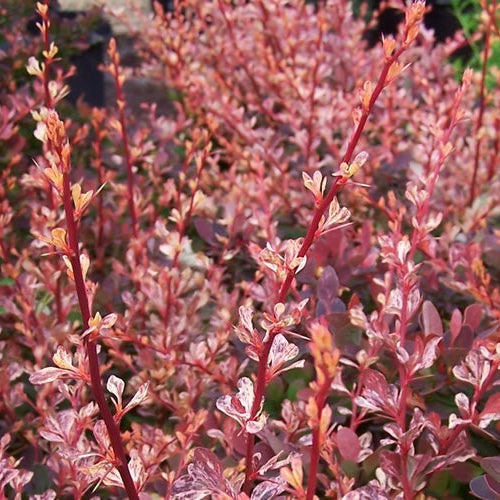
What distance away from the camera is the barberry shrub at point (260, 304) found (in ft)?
2.38

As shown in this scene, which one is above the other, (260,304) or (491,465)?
(491,465)

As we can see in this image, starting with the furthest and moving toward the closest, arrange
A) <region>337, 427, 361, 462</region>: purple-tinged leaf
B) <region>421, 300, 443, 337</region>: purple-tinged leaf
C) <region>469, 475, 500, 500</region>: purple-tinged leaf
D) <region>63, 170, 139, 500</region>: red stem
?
<region>421, 300, 443, 337</region>: purple-tinged leaf → <region>337, 427, 361, 462</region>: purple-tinged leaf → <region>469, 475, 500, 500</region>: purple-tinged leaf → <region>63, 170, 139, 500</region>: red stem

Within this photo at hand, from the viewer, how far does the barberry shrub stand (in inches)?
28.5

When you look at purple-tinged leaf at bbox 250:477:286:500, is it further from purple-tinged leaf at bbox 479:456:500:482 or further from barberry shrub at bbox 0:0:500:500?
purple-tinged leaf at bbox 479:456:500:482

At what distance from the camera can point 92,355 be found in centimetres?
69

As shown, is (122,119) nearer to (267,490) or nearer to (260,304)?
(260,304)

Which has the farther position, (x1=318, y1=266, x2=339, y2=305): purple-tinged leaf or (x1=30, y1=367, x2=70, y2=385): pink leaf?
(x1=318, y1=266, x2=339, y2=305): purple-tinged leaf

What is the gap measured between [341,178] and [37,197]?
114 centimetres

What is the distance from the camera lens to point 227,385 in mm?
1121

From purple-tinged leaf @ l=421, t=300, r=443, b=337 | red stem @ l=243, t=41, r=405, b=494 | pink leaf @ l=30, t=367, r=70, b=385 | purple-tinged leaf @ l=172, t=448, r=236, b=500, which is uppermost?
red stem @ l=243, t=41, r=405, b=494

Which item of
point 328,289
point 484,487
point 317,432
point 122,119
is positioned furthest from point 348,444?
point 122,119

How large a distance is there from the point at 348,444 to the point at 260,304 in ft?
1.87

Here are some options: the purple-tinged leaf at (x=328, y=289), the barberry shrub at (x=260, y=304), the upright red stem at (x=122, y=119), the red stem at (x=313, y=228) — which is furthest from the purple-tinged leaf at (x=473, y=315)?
the upright red stem at (x=122, y=119)

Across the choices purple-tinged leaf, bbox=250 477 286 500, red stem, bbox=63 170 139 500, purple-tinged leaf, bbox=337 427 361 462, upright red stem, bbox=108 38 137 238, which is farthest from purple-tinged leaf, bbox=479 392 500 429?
upright red stem, bbox=108 38 137 238
